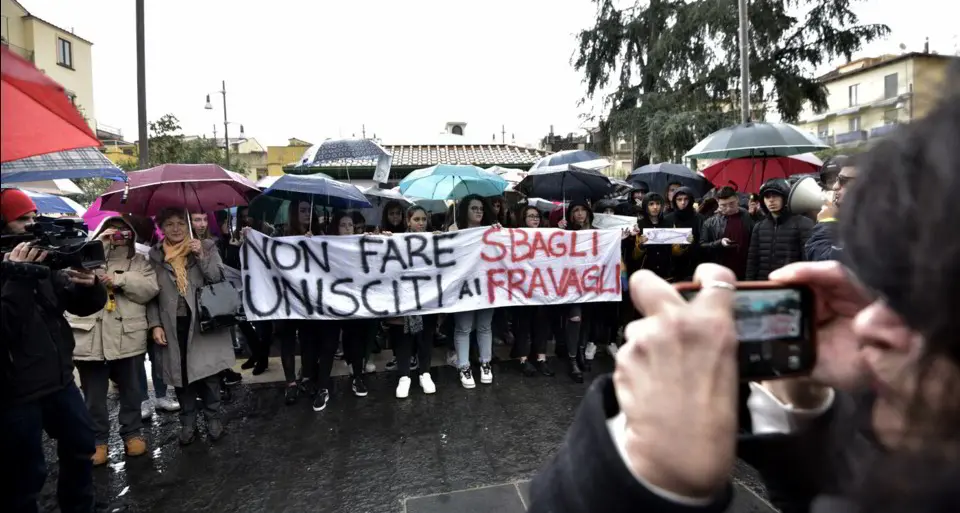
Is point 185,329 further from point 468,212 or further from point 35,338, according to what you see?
point 468,212

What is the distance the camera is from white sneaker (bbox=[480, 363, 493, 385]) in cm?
539

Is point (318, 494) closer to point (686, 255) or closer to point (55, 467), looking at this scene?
point (55, 467)

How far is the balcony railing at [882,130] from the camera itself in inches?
22.5

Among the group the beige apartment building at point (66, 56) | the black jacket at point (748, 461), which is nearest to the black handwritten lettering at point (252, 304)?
the black jacket at point (748, 461)

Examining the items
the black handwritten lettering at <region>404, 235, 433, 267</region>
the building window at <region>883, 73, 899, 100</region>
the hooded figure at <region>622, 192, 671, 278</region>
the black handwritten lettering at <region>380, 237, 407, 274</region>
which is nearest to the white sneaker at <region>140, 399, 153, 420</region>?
the black handwritten lettering at <region>380, 237, 407, 274</region>

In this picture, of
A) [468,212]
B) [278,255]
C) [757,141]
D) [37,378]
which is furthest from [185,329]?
[757,141]

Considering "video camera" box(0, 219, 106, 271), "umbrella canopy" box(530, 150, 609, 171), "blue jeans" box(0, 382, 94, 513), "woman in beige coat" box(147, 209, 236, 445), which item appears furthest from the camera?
"umbrella canopy" box(530, 150, 609, 171)

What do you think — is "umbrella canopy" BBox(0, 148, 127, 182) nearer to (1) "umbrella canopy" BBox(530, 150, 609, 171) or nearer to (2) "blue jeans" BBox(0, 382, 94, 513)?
(2) "blue jeans" BBox(0, 382, 94, 513)

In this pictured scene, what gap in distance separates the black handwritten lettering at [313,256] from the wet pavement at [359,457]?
4.19 feet

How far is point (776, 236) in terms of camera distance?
4.89 metres

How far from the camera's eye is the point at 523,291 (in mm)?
5605

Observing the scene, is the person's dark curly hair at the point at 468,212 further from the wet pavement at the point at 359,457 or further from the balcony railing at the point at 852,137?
the balcony railing at the point at 852,137

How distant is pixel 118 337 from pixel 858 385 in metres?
4.59

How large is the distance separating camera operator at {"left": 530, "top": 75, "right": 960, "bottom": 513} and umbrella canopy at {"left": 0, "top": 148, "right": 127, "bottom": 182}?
417 centimetres
